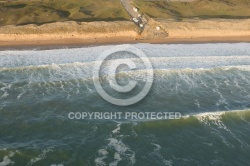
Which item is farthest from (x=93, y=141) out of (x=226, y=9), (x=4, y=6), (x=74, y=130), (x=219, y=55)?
(x=226, y=9)

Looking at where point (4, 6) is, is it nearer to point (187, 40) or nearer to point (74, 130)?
point (187, 40)

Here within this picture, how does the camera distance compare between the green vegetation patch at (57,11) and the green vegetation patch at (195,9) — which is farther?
the green vegetation patch at (195,9)

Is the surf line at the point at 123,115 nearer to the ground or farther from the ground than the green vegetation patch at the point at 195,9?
nearer to the ground

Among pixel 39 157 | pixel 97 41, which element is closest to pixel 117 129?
pixel 39 157

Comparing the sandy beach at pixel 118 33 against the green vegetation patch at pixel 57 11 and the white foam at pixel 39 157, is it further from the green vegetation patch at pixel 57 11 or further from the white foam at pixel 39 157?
the white foam at pixel 39 157

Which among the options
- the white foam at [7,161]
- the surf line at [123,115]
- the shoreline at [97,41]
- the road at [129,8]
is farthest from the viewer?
the road at [129,8]

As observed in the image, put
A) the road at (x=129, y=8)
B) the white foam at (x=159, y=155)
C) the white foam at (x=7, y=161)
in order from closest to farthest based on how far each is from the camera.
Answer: the white foam at (x=7, y=161) → the white foam at (x=159, y=155) → the road at (x=129, y=8)

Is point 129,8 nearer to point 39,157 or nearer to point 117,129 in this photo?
point 117,129

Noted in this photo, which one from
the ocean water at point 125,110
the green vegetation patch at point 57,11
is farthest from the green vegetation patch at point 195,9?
the ocean water at point 125,110
